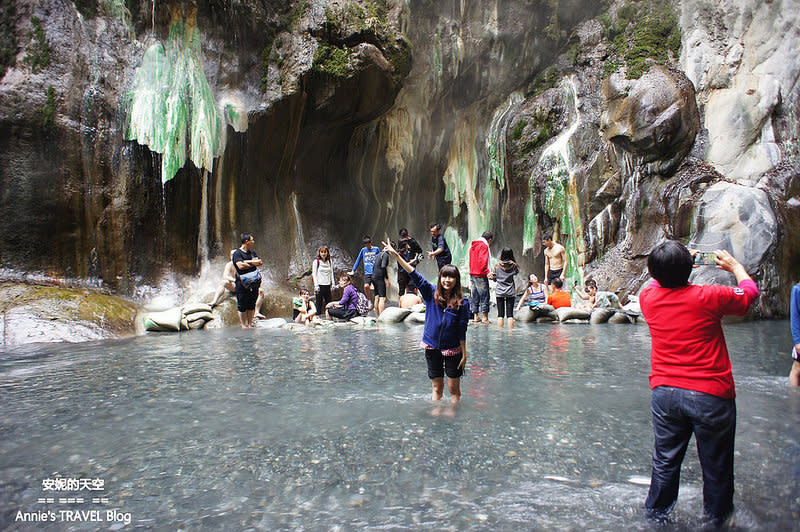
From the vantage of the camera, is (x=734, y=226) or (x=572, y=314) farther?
(x=734, y=226)

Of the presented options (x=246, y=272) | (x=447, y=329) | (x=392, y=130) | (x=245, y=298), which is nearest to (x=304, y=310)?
(x=245, y=298)

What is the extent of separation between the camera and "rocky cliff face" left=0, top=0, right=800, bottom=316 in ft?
37.0

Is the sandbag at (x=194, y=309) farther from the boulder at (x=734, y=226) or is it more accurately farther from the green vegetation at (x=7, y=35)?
the boulder at (x=734, y=226)

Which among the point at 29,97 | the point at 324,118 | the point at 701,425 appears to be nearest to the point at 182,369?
the point at 701,425

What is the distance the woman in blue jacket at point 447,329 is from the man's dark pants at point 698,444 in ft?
6.04

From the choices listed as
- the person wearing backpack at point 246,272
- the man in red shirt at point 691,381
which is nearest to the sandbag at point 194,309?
the person wearing backpack at point 246,272

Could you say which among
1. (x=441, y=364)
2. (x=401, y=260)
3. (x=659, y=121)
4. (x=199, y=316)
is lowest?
(x=441, y=364)

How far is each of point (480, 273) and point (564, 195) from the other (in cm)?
728

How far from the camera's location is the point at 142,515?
2.47m

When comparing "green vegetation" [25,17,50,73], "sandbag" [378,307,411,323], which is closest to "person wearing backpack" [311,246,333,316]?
"sandbag" [378,307,411,323]

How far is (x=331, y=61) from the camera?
43.9ft

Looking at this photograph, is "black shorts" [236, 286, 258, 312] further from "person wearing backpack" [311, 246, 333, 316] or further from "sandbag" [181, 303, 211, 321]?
"person wearing backpack" [311, 246, 333, 316]

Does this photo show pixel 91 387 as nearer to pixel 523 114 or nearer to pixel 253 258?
pixel 253 258

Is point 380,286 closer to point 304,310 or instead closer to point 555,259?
point 304,310
